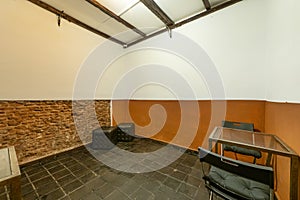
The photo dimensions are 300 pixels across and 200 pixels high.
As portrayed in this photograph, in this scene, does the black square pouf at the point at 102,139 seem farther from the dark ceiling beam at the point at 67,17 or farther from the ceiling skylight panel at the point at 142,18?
the ceiling skylight panel at the point at 142,18

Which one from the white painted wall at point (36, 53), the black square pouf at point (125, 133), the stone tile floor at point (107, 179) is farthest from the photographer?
the black square pouf at point (125, 133)

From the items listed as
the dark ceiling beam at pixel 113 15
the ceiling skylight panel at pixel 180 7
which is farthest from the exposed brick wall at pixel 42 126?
the ceiling skylight panel at pixel 180 7

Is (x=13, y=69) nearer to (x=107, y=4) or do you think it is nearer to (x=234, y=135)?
(x=107, y=4)

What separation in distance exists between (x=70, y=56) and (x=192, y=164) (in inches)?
122

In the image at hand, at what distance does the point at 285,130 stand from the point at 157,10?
8.29 feet

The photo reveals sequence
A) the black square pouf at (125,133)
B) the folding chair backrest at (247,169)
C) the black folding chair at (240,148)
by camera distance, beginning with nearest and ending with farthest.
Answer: the folding chair backrest at (247,169) < the black folding chair at (240,148) < the black square pouf at (125,133)

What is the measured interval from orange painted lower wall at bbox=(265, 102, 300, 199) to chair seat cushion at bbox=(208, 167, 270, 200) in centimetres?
32

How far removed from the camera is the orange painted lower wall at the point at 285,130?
43.9 inches

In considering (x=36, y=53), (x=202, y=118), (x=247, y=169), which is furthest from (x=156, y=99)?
(x=247, y=169)

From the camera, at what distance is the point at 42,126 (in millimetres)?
2422

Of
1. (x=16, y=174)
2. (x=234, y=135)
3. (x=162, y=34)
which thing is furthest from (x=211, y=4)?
(x=16, y=174)

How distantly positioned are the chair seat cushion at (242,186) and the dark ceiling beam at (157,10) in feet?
8.54

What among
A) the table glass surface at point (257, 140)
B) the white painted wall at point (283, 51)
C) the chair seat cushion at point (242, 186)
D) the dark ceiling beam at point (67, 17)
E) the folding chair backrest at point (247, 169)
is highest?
the dark ceiling beam at point (67, 17)

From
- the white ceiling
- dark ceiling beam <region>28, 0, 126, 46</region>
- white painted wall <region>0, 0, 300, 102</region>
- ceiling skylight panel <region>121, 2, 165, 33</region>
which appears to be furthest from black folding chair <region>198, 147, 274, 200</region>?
dark ceiling beam <region>28, 0, 126, 46</region>
